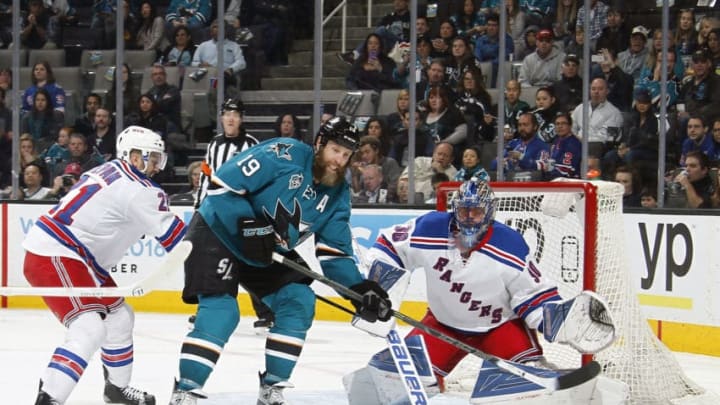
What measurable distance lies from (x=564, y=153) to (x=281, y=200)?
11.1 ft

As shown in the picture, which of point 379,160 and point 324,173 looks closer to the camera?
point 324,173

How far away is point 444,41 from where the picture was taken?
7609mm

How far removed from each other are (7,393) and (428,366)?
173cm

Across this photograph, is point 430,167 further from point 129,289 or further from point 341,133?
point 129,289

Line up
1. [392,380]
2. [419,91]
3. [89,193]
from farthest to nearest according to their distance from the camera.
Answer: [419,91] < [89,193] < [392,380]

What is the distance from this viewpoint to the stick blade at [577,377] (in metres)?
3.81

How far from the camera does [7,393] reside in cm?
471

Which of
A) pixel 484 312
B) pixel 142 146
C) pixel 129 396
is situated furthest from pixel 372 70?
pixel 484 312

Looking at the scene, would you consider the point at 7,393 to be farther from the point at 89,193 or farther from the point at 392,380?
the point at 392,380

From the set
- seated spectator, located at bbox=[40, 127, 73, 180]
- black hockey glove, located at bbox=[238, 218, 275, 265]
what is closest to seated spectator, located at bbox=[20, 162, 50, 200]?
seated spectator, located at bbox=[40, 127, 73, 180]

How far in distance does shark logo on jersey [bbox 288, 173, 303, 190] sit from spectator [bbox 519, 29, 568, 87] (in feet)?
11.6

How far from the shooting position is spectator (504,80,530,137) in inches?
283

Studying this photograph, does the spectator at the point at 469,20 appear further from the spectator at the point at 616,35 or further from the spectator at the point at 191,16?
the spectator at the point at 191,16

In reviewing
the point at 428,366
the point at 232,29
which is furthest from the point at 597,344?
the point at 232,29
